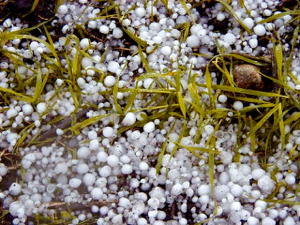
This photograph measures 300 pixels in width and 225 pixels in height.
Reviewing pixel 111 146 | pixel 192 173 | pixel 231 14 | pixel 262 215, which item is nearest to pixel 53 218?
pixel 111 146

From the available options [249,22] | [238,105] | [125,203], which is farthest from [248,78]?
[125,203]

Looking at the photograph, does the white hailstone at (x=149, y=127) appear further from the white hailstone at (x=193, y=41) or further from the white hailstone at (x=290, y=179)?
the white hailstone at (x=290, y=179)

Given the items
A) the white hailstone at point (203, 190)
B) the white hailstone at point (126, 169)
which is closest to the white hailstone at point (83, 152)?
the white hailstone at point (126, 169)

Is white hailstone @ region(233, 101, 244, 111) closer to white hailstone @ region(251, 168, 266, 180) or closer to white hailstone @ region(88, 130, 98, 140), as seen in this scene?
white hailstone @ region(251, 168, 266, 180)

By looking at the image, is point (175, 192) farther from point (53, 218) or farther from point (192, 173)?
point (53, 218)

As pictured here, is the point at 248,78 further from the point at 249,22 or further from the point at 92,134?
the point at 92,134

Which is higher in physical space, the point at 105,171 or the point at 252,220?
the point at 105,171
